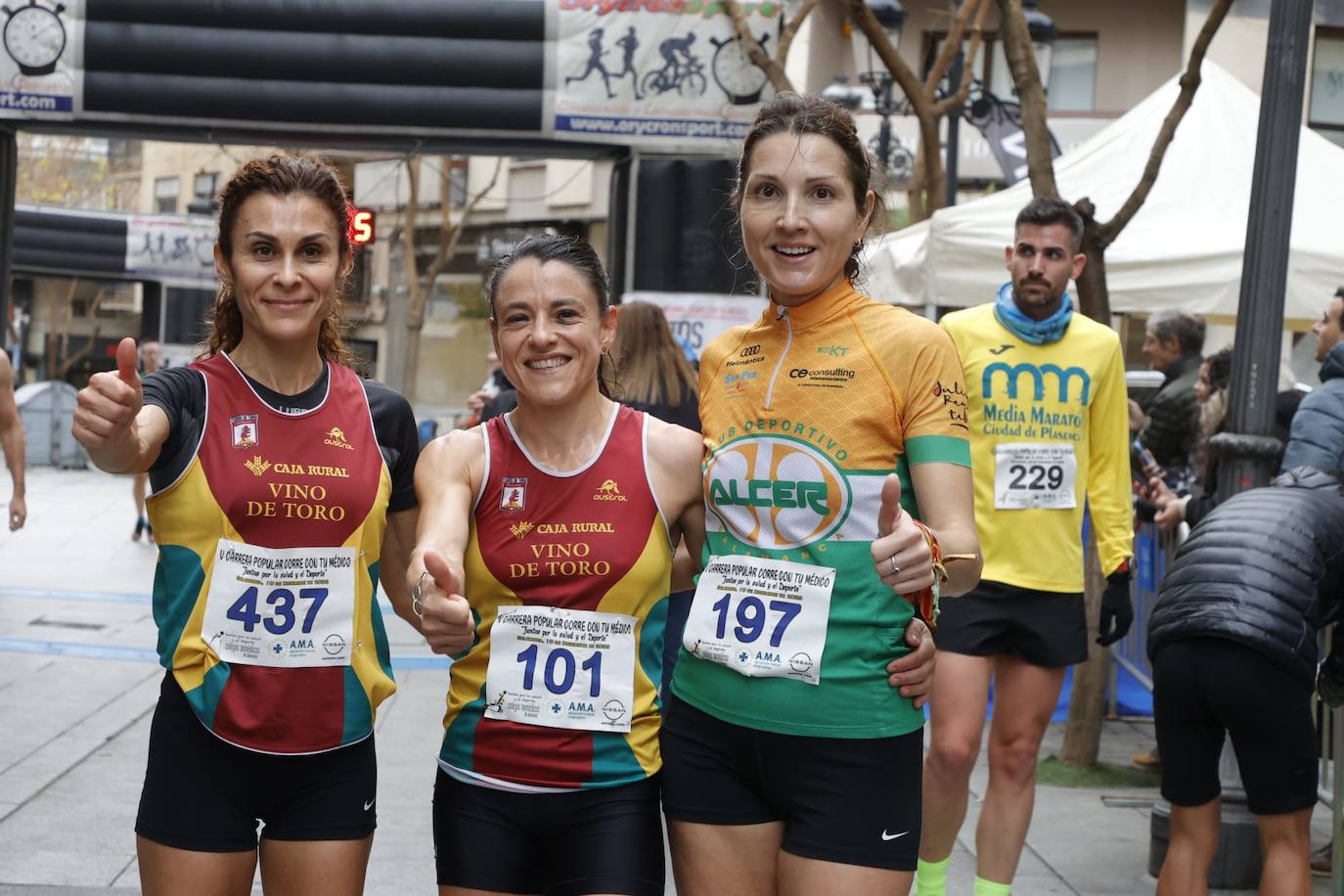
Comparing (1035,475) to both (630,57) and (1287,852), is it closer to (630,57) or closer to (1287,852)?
(1287,852)

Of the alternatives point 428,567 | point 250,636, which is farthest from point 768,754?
point 250,636

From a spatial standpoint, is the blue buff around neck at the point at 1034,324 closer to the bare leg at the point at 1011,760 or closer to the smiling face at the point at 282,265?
the bare leg at the point at 1011,760

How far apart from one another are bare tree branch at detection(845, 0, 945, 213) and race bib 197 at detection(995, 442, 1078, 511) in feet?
14.3

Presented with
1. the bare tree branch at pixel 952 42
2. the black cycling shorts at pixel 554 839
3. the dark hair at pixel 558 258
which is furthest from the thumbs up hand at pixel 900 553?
the bare tree branch at pixel 952 42

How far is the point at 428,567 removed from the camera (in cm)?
258

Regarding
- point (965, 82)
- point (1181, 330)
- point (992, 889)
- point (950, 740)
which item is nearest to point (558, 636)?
point (950, 740)

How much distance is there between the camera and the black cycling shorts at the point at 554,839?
2.85m

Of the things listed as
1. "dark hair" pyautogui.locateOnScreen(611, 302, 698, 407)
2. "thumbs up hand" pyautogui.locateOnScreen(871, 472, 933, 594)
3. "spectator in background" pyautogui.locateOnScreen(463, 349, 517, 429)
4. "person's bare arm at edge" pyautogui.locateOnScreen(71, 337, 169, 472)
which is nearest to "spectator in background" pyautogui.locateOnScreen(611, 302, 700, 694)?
"dark hair" pyautogui.locateOnScreen(611, 302, 698, 407)

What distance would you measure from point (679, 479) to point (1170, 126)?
4.79 m

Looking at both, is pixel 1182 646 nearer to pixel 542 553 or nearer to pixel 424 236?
pixel 542 553

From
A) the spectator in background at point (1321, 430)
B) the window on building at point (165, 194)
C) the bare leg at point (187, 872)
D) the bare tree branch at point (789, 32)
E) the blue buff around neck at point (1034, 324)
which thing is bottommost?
the bare leg at point (187, 872)

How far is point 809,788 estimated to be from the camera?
111 inches

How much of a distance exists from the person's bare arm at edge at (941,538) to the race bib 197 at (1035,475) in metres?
2.12

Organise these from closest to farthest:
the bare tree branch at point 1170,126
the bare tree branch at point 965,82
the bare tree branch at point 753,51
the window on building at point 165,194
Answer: the bare tree branch at point 1170,126 → the bare tree branch at point 753,51 → the bare tree branch at point 965,82 → the window on building at point 165,194
